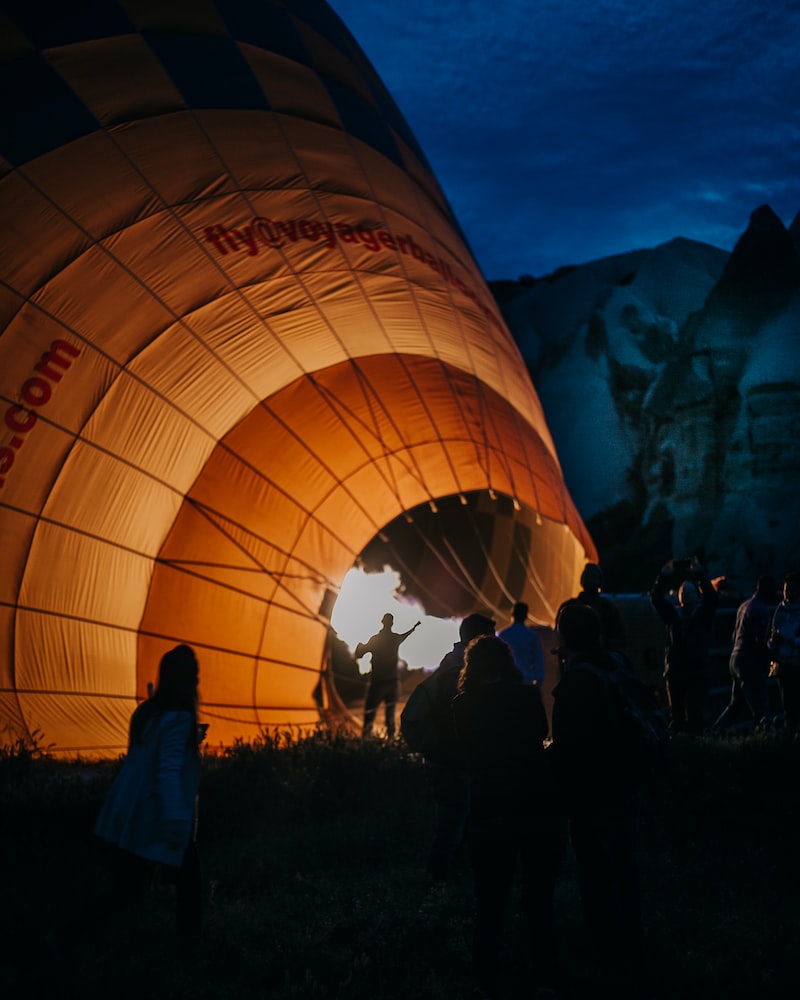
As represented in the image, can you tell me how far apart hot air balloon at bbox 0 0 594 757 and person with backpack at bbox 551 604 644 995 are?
5208 mm

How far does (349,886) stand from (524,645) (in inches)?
117

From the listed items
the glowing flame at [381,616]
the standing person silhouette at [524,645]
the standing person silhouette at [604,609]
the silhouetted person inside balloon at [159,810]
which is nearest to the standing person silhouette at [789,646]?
the standing person silhouette at [524,645]

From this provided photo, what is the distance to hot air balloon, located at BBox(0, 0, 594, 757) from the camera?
7.88 metres

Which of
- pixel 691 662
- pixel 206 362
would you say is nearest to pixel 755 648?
pixel 691 662

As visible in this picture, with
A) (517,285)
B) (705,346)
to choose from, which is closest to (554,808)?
(705,346)

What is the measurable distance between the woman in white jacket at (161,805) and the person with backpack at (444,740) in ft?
3.87

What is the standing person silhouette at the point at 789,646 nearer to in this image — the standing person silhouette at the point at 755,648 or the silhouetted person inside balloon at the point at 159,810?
→ the standing person silhouette at the point at 755,648

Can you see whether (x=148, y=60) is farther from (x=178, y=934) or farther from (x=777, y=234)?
(x=777, y=234)

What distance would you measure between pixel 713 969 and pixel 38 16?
792 centimetres

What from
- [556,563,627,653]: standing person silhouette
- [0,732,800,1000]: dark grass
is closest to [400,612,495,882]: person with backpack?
[0,732,800,1000]: dark grass

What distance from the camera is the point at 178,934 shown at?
4.57m

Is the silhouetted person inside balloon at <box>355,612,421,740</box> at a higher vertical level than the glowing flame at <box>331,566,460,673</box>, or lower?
lower

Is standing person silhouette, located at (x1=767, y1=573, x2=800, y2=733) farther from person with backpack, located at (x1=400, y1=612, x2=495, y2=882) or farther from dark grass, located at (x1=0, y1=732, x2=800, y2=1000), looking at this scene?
person with backpack, located at (x1=400, y1=612, x2=495, y2=882)

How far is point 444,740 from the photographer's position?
5.13m
